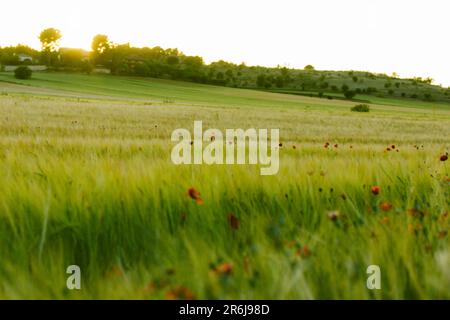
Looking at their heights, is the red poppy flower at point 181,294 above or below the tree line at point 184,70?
below

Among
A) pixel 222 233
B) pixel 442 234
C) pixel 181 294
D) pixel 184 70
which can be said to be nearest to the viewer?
pixel 181 294

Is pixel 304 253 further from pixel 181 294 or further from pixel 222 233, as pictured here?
pixel 222 233

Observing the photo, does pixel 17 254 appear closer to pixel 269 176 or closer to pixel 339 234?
pixel 339 234

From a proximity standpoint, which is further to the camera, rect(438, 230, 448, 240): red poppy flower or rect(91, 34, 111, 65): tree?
rect(91, 34, 111, 65): tree

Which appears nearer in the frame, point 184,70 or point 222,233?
point 222,233

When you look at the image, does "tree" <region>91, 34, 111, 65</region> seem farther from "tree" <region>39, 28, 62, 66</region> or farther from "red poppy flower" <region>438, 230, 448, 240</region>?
"red poppy flower" <region>438, 230, 448, 240</region>

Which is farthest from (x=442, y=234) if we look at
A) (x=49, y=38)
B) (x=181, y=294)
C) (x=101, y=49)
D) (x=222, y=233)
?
(x=49, y=38)

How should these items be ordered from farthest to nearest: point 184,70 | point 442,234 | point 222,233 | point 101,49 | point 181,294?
1. point 101,49
2. point 184,70
3. point 222,233
4. point 442,234
5. point 181,294

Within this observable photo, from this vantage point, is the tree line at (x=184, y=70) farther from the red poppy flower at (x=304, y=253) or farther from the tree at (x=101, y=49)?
the red poppy flower at (x=304, y=253)

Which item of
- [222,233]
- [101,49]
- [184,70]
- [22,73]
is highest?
[101,49]

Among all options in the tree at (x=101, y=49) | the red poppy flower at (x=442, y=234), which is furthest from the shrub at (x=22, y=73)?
the red poppy flower at (x=442, y=234)

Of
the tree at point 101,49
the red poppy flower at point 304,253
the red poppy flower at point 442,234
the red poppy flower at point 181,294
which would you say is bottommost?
the red poppy flower at point 181,294

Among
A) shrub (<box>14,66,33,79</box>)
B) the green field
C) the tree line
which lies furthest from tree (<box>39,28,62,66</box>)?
the green field
